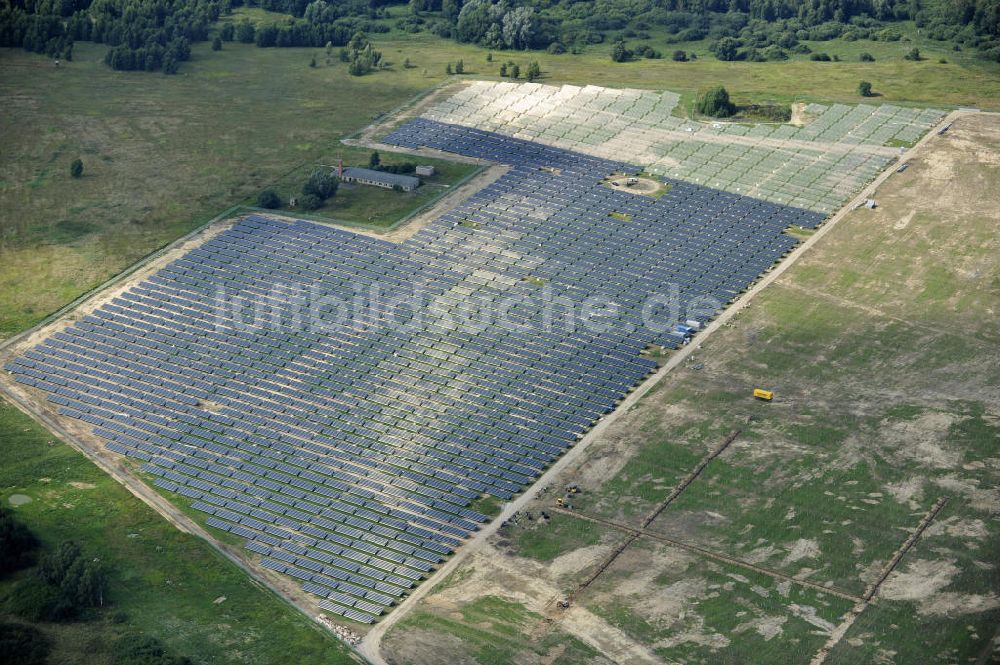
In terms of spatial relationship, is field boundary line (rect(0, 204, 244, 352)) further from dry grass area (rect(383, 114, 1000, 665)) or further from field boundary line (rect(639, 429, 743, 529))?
field boundary line (rect(639, 429, 743, 529))

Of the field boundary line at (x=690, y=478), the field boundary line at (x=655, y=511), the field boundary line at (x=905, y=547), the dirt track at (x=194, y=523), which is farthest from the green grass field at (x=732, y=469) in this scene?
the dirt track at (x=194, y=523)

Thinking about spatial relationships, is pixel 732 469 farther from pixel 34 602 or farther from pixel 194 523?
pixel 34 602

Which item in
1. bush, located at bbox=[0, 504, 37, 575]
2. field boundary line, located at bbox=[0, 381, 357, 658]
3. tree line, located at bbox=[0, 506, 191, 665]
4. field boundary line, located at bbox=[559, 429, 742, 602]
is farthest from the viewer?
field boundary line, located at bbox=[559, 429, 742, 602]

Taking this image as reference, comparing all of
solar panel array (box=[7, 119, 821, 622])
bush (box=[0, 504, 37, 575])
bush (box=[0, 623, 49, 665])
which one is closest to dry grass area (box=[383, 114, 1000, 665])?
solar panel array (box=[7, 119, 821, 622])

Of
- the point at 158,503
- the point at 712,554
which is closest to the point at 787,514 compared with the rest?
the point at 712,554

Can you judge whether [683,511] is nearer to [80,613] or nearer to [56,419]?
[80,613]

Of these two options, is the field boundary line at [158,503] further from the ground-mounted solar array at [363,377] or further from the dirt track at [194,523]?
the ground-mounted solar array at [363,377]
